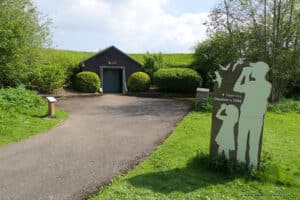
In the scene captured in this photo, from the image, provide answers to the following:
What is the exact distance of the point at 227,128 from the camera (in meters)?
5.78

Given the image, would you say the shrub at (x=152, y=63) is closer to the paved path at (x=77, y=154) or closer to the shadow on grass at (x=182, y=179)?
the paved path at (x=77, y=154)

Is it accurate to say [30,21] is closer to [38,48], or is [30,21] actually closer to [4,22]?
[38,48]

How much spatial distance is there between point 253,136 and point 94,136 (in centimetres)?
444

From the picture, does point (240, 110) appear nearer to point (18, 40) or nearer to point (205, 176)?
point (205, 176)

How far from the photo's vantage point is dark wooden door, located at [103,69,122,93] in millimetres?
21812

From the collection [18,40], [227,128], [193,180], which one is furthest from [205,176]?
[18,40]

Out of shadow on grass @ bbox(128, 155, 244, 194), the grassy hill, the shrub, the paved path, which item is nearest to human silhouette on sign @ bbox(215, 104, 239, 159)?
shadow on grass @ bbox(128, 155, 244, 194)

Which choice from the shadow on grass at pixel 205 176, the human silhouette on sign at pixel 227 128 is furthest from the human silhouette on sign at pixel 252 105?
the shadow on grass at pixel 205 176

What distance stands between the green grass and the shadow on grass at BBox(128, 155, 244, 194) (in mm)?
3992

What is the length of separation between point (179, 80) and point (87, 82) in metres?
5.65

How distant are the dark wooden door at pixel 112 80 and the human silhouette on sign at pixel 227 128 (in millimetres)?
16586

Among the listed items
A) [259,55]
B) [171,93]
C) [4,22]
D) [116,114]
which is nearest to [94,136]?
[116,114]

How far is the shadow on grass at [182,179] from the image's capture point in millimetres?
5008

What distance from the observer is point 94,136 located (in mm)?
8523
